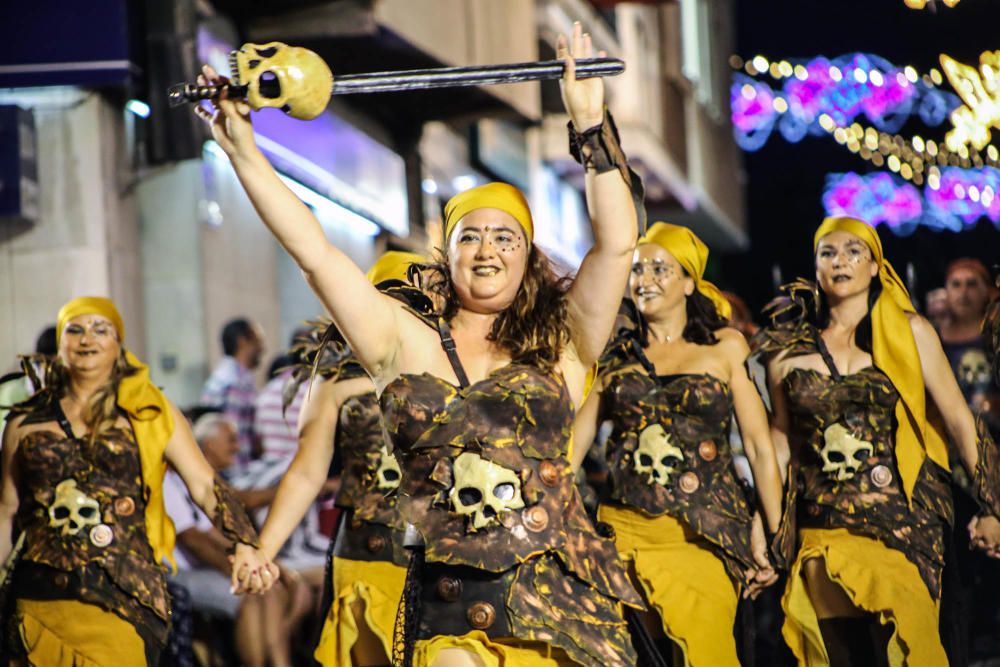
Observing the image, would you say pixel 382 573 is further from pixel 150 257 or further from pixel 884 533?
pixel 150 257

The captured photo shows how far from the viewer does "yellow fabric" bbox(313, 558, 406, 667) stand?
274 inches

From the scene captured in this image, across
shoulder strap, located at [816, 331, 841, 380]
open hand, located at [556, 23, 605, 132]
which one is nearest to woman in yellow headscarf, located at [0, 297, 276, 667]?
shoulder strap, located at [816, 331, 841, 380]

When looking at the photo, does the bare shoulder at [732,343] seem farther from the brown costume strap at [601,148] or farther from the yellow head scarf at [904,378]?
the brown costume strap at [601,148]

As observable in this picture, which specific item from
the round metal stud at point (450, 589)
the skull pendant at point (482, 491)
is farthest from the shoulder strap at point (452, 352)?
the round metal stud at point (450, 589)

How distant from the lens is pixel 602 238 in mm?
4602

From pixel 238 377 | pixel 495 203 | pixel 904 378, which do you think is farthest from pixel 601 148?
pixel 238 377

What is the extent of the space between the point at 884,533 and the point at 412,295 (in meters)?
3.03

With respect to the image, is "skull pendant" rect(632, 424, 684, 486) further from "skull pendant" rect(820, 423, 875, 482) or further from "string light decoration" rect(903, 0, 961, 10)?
"string light decoration" rect(903, 0, 961, 10)

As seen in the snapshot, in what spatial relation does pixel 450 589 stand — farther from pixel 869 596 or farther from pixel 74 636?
pixel 869 596

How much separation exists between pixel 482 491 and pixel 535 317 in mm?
559

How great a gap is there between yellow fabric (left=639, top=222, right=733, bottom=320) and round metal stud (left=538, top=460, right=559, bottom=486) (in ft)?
9.72

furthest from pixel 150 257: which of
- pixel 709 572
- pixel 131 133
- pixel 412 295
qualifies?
pixel 412 295

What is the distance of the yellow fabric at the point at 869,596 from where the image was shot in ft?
22.9

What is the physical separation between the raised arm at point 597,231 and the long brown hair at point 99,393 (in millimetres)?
2899
